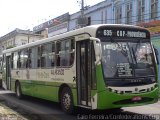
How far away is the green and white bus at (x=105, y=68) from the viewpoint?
11172 mm

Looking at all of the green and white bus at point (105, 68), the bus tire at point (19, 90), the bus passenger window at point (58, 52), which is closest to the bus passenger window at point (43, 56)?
the green and white bus at point (105, 68)

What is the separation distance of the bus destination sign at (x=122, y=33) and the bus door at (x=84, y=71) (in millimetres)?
535

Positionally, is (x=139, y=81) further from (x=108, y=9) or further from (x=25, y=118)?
(x=108, y=9)

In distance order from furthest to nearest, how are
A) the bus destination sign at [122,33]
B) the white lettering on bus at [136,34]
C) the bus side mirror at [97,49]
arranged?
the white lettering on bus at [136,34] < the bus destination sign at [122,33] < the bus side mirror at [97,49]

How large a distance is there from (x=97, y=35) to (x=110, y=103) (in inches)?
79.7

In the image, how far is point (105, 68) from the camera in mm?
11273

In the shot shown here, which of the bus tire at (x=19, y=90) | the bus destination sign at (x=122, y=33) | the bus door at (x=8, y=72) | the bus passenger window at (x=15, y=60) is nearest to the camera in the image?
the bus destination sign at (x=122, y=33)

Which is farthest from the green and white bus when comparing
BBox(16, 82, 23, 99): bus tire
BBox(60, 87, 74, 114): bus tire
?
BBox(16, 82, 23, 99): bus tire

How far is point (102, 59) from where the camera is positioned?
11312 mm

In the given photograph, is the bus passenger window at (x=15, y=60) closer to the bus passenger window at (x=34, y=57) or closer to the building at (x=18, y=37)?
the bus passenger window at (x=34, y=57)

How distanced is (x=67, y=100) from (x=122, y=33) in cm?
314

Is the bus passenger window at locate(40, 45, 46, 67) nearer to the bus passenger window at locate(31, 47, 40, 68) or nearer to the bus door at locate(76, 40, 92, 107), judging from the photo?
the bus passenger window at locate(31, 47, 40, 68)

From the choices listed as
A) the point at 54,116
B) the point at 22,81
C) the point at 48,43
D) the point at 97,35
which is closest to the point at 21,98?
the point at 22,81

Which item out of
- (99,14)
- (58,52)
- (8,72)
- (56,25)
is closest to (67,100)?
(58,52)
